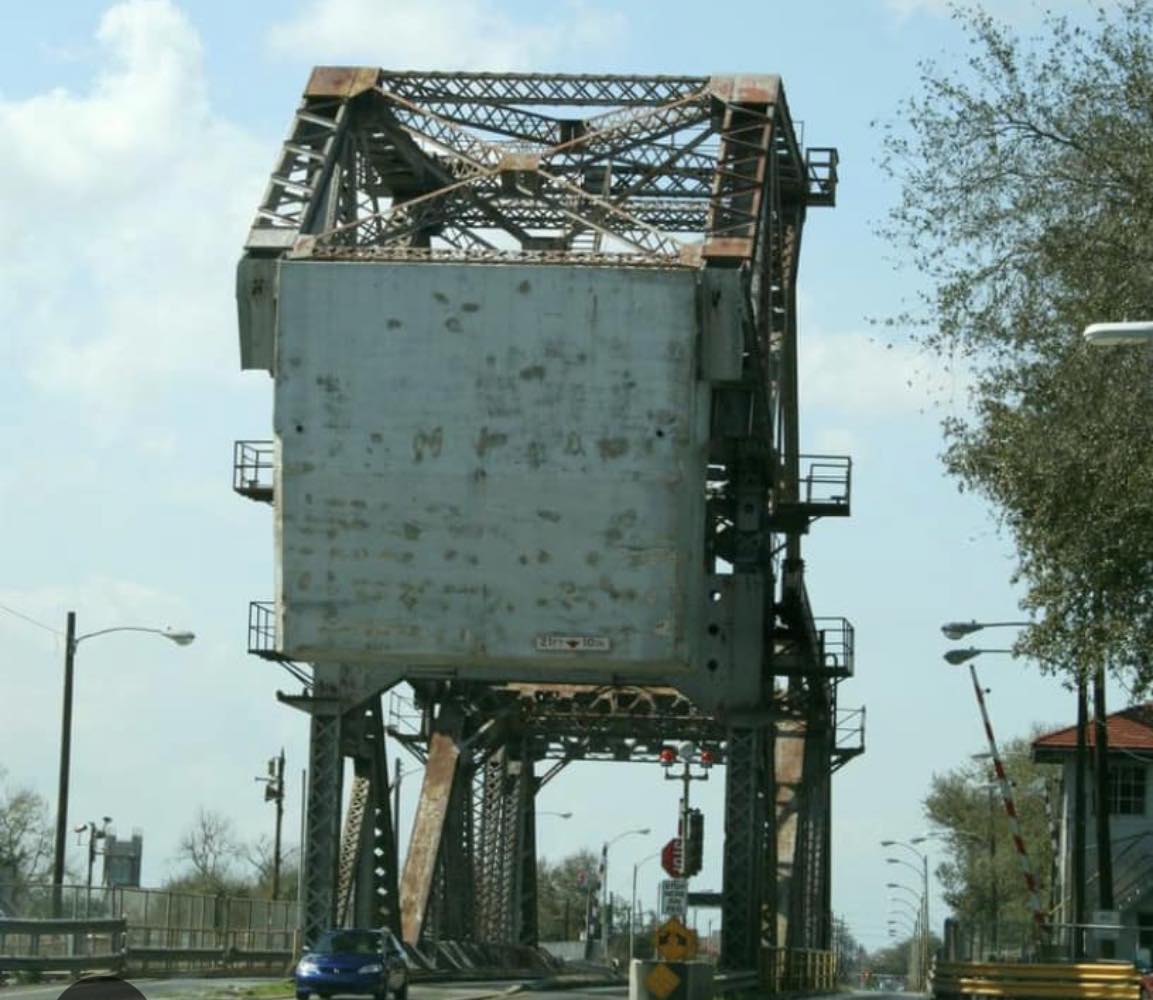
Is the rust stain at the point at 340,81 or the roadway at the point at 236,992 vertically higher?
the rust stain at the point at 340,81

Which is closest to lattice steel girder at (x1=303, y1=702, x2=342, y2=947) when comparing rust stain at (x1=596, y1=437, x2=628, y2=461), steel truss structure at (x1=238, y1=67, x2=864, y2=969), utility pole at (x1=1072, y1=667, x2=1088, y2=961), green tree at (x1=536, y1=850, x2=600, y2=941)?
steel truss structure at (x1=238, y1=67, x2=864, y2=969)

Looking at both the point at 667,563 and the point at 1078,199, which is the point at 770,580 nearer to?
the point at 667,563

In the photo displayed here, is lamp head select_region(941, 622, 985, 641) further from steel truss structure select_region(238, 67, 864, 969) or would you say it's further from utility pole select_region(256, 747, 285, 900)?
utility pole select_region(256, 747, 285, 900)

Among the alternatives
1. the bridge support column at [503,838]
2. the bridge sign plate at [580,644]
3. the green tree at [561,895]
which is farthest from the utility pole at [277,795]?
the green tree at [561,895]

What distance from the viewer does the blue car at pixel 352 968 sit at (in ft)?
120

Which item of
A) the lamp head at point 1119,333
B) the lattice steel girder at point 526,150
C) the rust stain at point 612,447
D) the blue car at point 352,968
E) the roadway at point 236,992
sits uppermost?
the lattice steel girder at point 526,150

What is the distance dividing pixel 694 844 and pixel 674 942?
5.98 meters

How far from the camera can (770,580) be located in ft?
158

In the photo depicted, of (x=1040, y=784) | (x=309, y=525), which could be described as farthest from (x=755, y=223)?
(x=1040, y=784)

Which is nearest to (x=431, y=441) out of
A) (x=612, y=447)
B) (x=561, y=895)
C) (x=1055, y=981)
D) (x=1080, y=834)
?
(x=612, y=447)

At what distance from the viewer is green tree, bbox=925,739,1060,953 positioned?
102188 millimetres

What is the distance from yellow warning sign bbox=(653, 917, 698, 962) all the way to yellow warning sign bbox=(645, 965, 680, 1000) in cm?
44

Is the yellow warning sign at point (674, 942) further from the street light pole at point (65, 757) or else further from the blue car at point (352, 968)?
the street light pole at point (65, 757)

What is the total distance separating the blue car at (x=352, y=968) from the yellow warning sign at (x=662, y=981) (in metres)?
8.53
